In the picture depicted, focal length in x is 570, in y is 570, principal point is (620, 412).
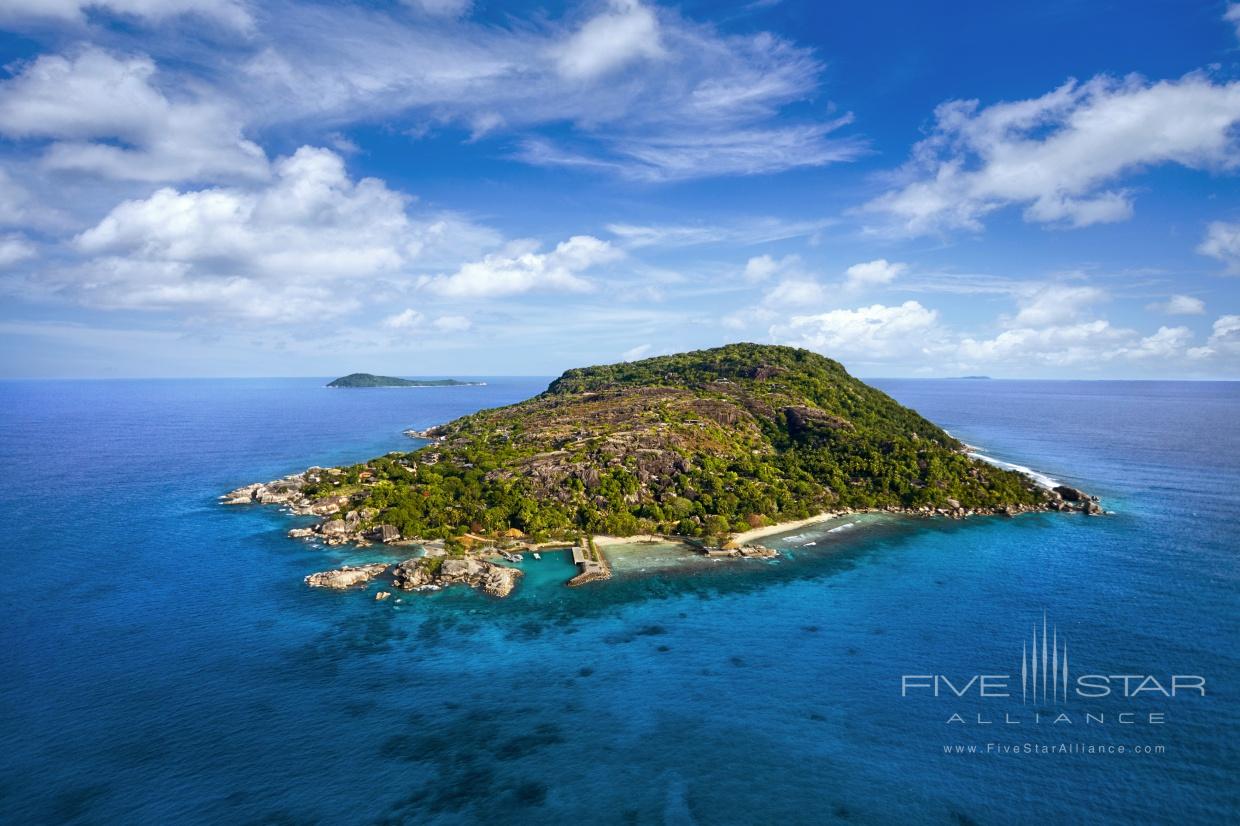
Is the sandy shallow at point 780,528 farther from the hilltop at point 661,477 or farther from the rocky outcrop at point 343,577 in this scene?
the rocky outcrop at point 343,577

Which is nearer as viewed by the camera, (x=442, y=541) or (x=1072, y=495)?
(x=442, y=541)

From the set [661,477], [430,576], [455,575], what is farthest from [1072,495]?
[430,576]

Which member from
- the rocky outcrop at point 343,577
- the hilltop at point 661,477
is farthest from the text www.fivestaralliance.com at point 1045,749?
the rocky outcrop at point 343,577

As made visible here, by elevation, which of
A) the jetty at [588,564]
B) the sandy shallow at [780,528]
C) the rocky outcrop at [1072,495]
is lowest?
the jetty at [588,564]

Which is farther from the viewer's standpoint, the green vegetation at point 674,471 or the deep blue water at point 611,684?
the green vegetation at point 674,471

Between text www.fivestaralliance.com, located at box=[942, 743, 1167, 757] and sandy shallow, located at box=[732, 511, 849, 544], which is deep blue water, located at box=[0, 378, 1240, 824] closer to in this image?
text www.fivestaralliance.com, located at box=[942, 743, 1167, 757]

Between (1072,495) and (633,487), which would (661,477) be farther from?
(1072,495)
